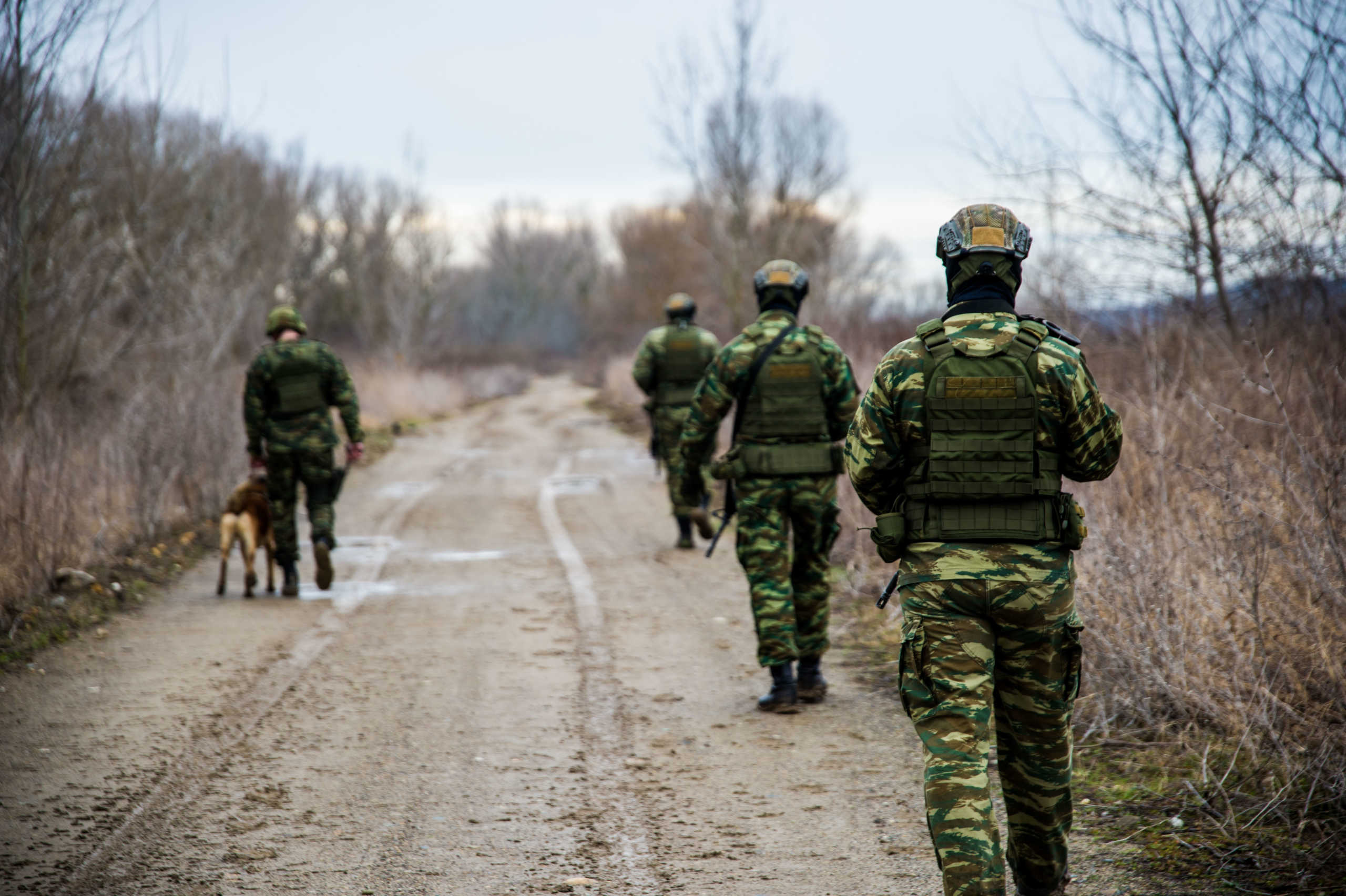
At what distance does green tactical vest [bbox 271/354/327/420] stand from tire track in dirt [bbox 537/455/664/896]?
8.12ft

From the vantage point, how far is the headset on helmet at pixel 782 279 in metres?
5.59

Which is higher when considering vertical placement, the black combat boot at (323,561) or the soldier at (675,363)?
the soldier at (675,363)

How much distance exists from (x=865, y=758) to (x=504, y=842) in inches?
67.4

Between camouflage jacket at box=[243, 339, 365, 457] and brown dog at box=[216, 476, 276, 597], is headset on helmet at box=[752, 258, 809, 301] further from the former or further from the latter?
brown dog at box=[216, 476, 276, 597]

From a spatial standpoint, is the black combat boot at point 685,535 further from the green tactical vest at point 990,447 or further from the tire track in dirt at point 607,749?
the green tactical vest at point 990,447

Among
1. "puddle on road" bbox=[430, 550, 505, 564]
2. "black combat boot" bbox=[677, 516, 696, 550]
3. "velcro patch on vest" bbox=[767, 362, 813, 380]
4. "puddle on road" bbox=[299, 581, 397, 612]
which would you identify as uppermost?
"velcro patch on vest" bbox=[767, 362, 813, 380]

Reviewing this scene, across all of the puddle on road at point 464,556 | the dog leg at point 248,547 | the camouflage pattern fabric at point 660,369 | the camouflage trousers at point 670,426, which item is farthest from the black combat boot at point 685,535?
the dog leg at point 248,547

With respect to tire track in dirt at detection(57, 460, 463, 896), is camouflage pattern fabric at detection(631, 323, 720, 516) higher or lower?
higher

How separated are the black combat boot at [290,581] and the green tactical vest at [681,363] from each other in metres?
3.99

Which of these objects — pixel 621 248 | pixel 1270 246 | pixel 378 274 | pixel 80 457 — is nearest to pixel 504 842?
pixel 1270 246

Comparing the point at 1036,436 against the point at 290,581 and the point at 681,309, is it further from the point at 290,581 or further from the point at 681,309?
the point at 681,309

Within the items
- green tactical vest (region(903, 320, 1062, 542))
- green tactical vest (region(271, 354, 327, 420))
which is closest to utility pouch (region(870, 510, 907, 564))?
green tactical vest (region(903, 320, 1062, 542))

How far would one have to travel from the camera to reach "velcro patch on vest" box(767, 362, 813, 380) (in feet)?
17.9

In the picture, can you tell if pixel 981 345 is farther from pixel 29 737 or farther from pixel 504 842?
pixel 29 737
